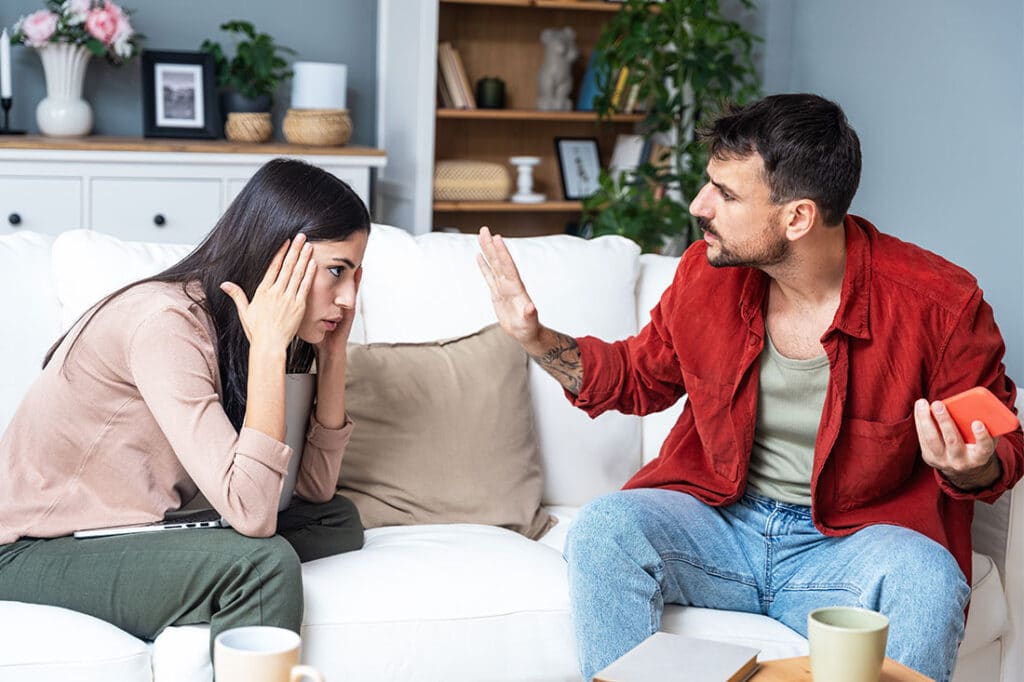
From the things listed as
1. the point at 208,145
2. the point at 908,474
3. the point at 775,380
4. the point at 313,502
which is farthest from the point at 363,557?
the point at 208,145

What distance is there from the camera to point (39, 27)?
148 inches

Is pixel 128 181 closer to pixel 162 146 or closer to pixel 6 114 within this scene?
pixel 162 146

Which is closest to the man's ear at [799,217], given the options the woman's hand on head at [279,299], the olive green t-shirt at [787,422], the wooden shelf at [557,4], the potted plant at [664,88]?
the olive green t-shirt at [787,422]

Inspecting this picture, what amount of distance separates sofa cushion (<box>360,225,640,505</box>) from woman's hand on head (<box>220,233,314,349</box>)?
565 mm

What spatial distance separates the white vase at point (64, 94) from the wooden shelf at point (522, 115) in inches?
46.3

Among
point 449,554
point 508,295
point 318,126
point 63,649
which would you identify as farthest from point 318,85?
point 63,649

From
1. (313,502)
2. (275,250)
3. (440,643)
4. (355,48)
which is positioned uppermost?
(355,48)

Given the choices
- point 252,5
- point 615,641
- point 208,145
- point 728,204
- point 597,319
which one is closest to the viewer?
point 615,641

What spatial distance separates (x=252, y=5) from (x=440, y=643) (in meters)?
3.07

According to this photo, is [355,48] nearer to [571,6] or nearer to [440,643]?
[571,6]

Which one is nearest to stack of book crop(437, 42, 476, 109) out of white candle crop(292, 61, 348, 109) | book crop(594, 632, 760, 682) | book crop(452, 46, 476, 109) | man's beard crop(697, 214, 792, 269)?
book crop(452, 46, 476, 109)

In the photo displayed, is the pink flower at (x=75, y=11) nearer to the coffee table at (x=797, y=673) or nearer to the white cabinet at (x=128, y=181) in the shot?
the white cabinet at (x=128, y=181)

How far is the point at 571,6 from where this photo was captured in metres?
4.29

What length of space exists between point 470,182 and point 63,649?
9.58ft
